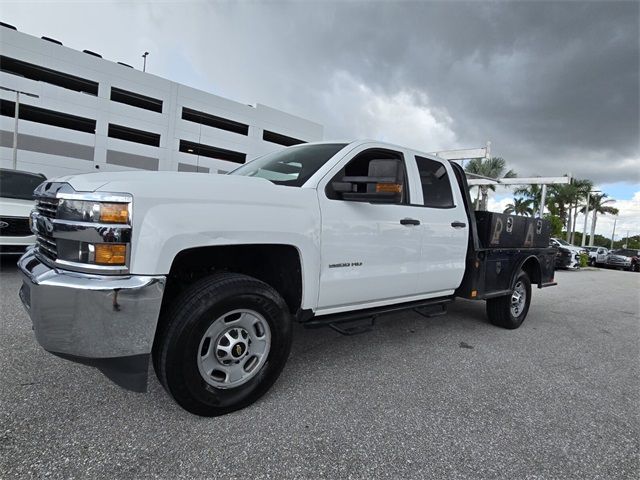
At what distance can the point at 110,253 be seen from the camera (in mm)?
1959

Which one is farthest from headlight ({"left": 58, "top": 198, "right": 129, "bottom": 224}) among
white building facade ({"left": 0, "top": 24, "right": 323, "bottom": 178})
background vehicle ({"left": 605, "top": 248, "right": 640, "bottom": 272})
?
background vehicle ({"left": 605, "top": 248, "right": 640, "bottom": 272})

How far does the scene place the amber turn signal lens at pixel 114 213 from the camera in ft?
6.40

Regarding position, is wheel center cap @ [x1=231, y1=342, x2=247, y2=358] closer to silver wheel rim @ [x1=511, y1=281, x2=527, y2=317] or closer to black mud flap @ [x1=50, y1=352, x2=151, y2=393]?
black mud flap @ [x1=50, y1=352, x2=151, y2=393]

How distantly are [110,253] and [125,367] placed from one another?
629 millimetres

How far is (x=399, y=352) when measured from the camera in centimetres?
374

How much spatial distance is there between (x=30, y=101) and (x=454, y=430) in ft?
109

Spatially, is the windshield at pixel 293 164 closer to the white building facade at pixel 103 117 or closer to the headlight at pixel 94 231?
the headlight at pixel 94 231

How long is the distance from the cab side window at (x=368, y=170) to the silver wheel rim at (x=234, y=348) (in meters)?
1.08

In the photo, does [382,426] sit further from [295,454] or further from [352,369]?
[352,369]

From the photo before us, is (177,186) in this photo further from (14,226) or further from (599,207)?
(599,207)

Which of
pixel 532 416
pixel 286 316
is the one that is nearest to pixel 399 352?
pixel 532 416

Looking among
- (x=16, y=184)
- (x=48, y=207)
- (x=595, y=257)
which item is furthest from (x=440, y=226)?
(x=595, y=257)

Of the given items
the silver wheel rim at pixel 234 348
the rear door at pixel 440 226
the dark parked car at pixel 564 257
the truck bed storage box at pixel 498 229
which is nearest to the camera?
the silver wheel rim at pixel 234 348

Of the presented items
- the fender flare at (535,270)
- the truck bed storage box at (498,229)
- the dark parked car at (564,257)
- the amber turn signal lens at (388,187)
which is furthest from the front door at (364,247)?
the dark parked car at (564,257)
